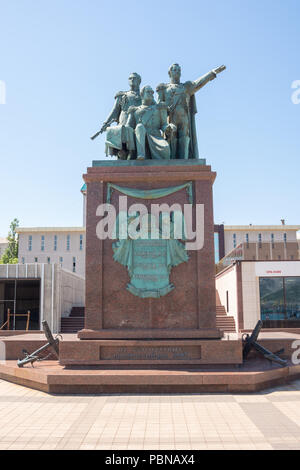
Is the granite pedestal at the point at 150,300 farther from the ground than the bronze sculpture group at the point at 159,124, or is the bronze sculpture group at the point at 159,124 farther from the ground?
the bronze sculpture group at the point at 159,124

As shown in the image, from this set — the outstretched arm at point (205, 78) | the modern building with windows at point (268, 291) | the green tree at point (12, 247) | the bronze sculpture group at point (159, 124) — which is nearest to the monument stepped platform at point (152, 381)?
the bronze sculpture group at point (159, 124)

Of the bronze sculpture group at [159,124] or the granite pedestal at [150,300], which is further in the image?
the bronze sculpture group at [159,124]

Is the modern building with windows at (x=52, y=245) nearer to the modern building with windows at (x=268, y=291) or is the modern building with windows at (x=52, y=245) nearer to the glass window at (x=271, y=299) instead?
the modern building with windows at (x=268, y=291)

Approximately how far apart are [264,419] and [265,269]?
19393 millimetres

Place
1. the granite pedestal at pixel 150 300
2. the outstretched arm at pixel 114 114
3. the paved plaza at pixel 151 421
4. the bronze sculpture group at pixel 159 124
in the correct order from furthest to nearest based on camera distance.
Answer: the outstretched arm at pixel 114 114 → the bronze sculpture group at pixel 159 124 → the granite pedestal at pixel 150 300 → the paved plaza at pixel 151 421

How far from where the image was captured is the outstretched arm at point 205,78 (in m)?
10.5

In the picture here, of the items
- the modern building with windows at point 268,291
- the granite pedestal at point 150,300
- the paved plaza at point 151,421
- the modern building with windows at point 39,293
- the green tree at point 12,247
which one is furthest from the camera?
the green tree at point 12,247

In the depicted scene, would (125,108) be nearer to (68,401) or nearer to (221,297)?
(68,401)

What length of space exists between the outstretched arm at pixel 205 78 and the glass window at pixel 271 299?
54.6 feet

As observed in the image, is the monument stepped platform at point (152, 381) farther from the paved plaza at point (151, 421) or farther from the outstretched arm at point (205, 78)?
the outstretched arm at point (205, 78)

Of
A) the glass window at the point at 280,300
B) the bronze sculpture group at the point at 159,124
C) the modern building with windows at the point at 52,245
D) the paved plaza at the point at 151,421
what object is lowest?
the paved plaza at the point at 151,421

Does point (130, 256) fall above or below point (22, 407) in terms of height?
above
